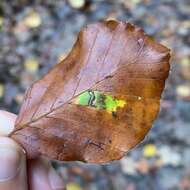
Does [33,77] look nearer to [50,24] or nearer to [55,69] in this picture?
[50,24]

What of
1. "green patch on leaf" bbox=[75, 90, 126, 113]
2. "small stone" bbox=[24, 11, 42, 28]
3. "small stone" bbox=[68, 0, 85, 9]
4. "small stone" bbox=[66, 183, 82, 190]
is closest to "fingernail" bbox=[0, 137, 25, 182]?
"green patch on leaf" bbox=[75, 90, 126, 113]

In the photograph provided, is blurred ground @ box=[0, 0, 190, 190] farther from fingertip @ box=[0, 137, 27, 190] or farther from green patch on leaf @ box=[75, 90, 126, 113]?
green patch on leaf @ box=[75, 90, 126, 113]

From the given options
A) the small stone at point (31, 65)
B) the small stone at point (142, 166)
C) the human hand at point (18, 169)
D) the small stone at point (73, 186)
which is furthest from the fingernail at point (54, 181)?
the small stone at point (31, 65)

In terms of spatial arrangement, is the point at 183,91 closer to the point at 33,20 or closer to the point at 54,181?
the point at 33,20

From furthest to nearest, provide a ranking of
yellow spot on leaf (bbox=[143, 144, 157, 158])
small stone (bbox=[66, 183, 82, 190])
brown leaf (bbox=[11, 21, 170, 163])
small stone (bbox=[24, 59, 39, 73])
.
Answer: small stone (bbox=[24, 59, 39, 73]), yellow spot on leaf (bbox=[143, 144, 157, 158]), small stone (bbox=[66, 183, 82, 190]), brown leaf (bbox=[11, 21, 170, 163])

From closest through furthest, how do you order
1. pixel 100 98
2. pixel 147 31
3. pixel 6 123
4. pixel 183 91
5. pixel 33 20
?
pixel 100 98 < pixel 6 123 < pixel 183 91 < pixel 147 31 < pixel 33 20

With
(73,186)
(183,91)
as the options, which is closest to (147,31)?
(183,91)

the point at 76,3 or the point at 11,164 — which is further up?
the point at 11,164
